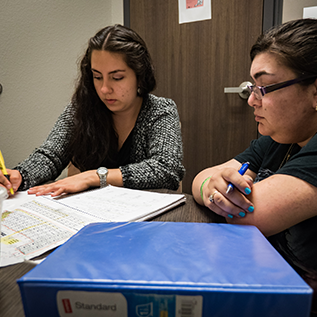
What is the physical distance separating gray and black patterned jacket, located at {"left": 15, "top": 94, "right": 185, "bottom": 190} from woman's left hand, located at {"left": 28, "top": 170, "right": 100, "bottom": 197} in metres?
0.12

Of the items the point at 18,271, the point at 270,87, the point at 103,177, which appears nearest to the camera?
the point at 18,271

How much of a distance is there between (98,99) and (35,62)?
2.88 ft

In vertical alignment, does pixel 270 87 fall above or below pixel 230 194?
above

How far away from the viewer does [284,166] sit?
608 mm

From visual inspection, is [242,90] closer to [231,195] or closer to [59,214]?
[231,195]

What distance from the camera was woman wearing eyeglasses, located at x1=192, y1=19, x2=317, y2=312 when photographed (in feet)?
1.81

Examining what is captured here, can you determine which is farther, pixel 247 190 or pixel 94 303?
pixel 247 190

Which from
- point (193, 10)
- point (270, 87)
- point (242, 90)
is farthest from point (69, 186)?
point (193, 10)

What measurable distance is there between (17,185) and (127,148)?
0.55 metres

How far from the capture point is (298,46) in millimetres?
667

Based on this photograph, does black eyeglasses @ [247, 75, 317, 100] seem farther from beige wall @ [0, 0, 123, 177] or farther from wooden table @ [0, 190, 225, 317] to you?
beige wall @ [0, 0, 123, 177]

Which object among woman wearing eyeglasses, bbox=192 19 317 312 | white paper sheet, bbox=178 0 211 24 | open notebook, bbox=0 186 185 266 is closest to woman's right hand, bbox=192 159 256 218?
woman wearing eyeglasses, bbox=192 19 317 312

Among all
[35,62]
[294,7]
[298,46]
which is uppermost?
[294,7]

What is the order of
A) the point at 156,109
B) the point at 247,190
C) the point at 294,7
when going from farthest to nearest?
the point at 294,7, the point at 156,109, the point at 247,190
